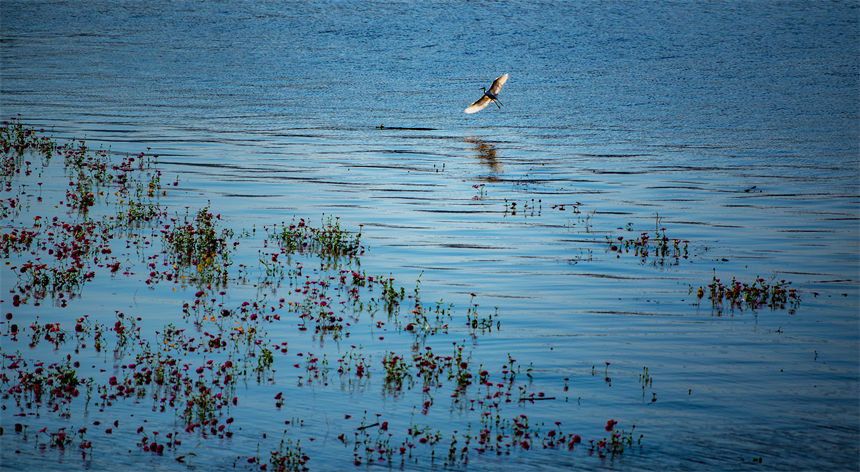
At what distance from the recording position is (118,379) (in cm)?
1143

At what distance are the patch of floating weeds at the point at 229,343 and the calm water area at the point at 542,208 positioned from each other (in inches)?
6.4

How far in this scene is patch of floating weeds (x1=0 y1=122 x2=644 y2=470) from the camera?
10.1 m

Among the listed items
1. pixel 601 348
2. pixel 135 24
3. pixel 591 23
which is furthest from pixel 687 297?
pixel 135 24

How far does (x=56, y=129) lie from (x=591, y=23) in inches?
2276

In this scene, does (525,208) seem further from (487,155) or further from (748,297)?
(487,155)

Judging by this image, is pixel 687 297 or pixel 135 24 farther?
pixel 135 24

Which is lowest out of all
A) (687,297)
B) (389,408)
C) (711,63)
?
(389,408)

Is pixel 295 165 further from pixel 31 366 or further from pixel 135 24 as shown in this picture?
pixel 135 24

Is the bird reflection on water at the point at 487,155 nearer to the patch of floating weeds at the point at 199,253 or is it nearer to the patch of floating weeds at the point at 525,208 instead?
the patch of floating weeds at the point at 525,208

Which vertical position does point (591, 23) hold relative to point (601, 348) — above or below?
above

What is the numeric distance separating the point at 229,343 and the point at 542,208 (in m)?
12.4

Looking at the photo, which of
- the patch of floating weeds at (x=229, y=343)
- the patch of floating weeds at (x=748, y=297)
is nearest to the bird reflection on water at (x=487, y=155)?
the patch of floating weeds at (x=229, y=343)

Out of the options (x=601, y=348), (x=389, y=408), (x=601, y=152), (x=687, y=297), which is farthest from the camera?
(x=601, y=152)

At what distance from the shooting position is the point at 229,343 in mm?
12930
